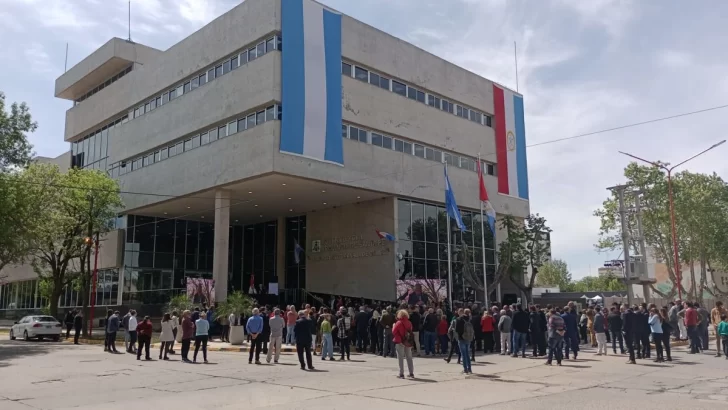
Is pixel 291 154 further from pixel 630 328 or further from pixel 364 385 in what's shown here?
pixel 364 385

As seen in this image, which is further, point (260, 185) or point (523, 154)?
point (523, 154)

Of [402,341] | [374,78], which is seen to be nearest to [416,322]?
[402,341]

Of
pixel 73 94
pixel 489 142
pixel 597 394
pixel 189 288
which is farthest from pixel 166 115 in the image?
pixel 597 394

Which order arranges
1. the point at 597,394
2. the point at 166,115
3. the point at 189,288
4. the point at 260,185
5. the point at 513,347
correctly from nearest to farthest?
the point at 597,394
the point at 513,347
the point at 189,288
the point at 260,185
the point at 166,115

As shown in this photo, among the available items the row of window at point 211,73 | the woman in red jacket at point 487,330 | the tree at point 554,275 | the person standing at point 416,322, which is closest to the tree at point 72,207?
the row of window at point 211,73

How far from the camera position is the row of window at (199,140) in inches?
1270

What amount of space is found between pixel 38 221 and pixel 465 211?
27.3 m

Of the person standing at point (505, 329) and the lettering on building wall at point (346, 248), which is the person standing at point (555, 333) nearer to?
the person standing at point (505, 329)

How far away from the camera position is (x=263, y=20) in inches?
1283

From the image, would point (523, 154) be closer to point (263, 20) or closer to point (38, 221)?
point (263, 20)

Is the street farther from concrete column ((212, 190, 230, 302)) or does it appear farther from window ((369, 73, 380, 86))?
window ((369, 73, 380, 86))

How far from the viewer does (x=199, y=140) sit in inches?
1437

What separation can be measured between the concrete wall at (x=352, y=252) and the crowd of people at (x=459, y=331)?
13.4 m

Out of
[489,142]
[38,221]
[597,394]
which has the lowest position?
[597,394]
